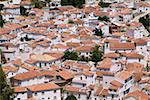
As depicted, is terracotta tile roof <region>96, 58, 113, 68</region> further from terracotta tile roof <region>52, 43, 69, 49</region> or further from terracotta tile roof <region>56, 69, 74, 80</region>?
terracotta tile roof <region>52, 43, 69, 49</region>

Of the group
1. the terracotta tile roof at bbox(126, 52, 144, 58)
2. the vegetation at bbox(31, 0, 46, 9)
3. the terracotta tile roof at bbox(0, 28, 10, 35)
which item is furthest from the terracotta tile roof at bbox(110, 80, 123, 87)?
the vegetation at bbox(31, 0, 46, 9)

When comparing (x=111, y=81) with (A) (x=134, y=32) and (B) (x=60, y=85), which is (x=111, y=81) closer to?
(B) (x=60, y=85)

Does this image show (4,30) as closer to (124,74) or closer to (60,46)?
(60,46)

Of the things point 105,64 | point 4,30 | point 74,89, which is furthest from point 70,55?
point 4,30

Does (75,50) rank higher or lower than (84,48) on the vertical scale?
lower

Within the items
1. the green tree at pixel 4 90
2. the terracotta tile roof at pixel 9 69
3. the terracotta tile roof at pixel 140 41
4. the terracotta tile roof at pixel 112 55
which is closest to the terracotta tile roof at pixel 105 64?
the terracotta tile roof at pixel 112 55

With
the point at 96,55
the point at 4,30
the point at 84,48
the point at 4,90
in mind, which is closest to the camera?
the point at 4,90

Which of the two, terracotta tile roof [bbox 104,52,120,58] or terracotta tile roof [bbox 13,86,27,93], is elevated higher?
terracotta tile roof [bbox 104,52,120,58]

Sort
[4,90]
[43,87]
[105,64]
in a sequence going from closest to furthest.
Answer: [4,90], [43,87], [105,64]

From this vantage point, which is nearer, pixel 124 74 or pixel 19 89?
pixel 19 89
